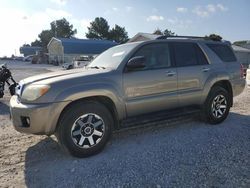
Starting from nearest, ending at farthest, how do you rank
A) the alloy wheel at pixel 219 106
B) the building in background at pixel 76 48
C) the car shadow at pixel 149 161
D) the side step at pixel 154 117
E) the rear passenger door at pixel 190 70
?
the car shadow at pixel 149 161 < the side step at pixel 154 117 < the rear passenger door at pixel 190 70 < the alloy wheel at pixel 219 106 < the building in background at pixel 76 48

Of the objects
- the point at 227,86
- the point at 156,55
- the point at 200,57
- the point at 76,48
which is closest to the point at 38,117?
the point at 156,55

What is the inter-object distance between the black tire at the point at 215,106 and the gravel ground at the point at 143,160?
0.25 meters

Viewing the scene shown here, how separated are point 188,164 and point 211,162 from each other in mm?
361

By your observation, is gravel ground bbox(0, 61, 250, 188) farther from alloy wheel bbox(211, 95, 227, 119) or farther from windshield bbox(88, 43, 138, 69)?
windshield bbox(88, 43, 138, 69)

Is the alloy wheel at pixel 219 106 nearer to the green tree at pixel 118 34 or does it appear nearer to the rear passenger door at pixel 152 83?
the rear passenger door at pixel 152 83

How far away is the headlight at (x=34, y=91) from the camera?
4.04m

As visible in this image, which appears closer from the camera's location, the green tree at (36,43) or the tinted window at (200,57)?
the tinted window at (200,57)

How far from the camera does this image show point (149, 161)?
4.17m

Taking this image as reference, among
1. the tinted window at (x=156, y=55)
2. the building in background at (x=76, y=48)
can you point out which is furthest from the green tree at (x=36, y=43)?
the tinted window at (x=156, y=55)

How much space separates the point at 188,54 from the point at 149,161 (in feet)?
8.49

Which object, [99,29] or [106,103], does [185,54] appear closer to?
[106,103]

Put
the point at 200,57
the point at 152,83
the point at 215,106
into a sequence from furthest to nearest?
the point at 215,106, the point at 200,57, the point at 152,83

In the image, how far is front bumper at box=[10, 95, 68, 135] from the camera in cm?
399

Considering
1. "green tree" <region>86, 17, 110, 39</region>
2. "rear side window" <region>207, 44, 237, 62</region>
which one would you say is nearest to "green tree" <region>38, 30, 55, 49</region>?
"green tree" <region>86, 17, 110, 39</region>
